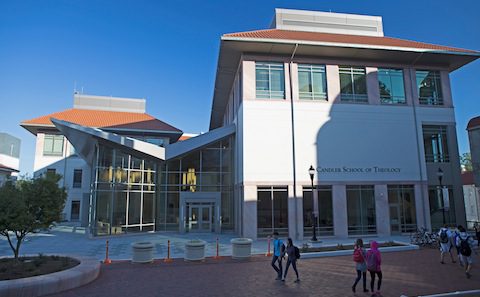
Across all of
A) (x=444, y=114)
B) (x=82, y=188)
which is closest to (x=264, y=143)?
(x=444, y=114)

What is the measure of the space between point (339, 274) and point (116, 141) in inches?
665

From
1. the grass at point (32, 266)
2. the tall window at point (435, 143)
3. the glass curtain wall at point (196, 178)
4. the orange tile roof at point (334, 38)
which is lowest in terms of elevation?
the grass at point (32, 266)

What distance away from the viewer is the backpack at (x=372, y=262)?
848cm

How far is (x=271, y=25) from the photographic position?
28812 mm

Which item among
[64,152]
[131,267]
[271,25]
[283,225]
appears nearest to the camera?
[131,267]

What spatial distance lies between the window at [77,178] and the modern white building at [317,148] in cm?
1289

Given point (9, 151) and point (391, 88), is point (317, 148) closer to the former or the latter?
point (391, 88)

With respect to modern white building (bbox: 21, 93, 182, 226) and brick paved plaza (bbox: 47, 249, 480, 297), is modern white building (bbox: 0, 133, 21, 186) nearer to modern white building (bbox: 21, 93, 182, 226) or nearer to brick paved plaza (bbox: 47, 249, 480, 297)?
modern white building (bbox: 21, 93, 182, 226)

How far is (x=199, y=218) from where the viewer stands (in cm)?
2594

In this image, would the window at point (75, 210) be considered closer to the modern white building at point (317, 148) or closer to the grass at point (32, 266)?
the modern white building at point (317, 148)

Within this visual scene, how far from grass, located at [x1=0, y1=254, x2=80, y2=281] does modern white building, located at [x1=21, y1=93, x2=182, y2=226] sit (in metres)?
23.9

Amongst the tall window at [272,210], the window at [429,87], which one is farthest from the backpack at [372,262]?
the window at [429,87]

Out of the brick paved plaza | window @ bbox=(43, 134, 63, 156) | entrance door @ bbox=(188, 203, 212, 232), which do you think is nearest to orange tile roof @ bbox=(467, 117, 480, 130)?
the brick paved plaza

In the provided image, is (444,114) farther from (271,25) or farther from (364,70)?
(271,25)
